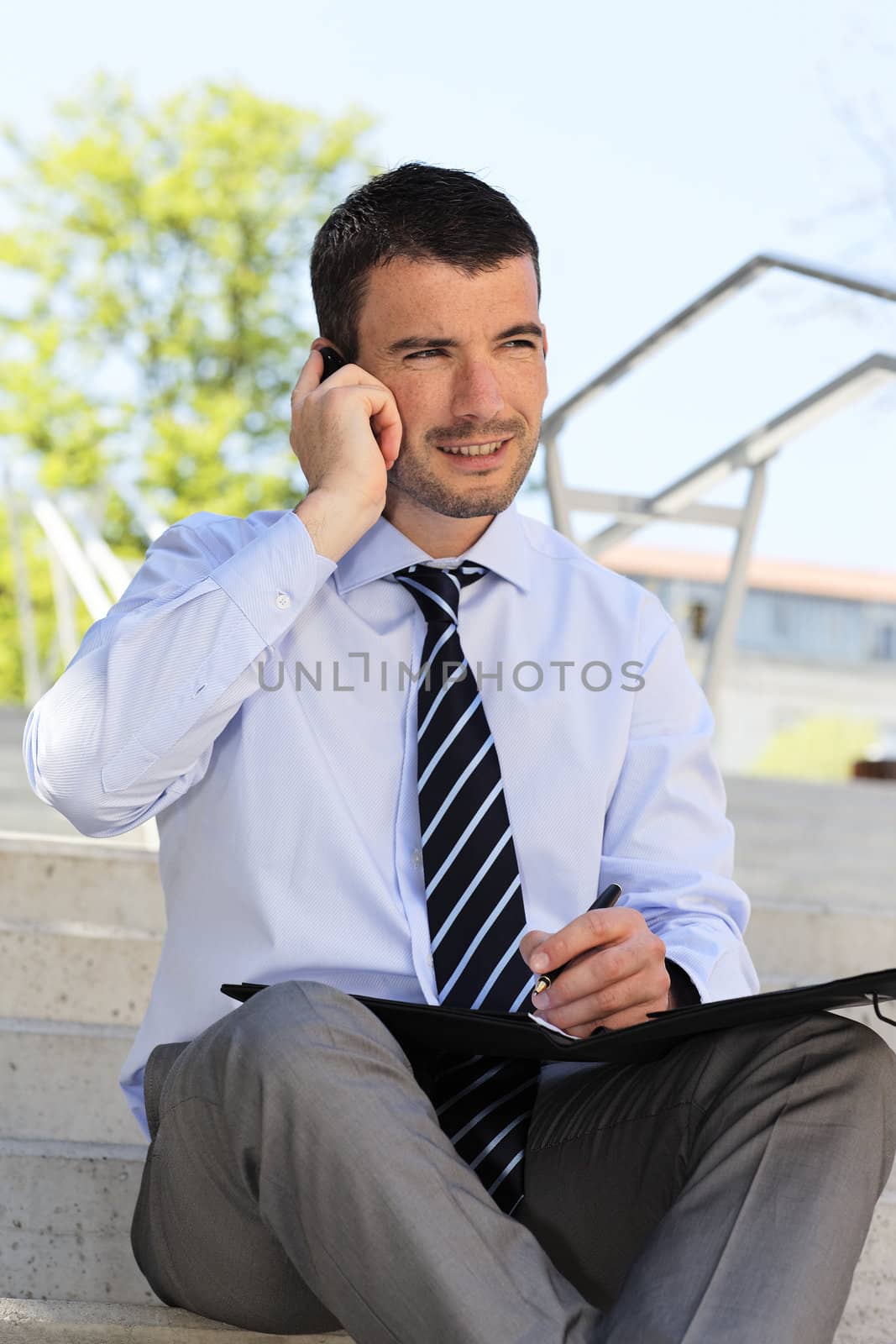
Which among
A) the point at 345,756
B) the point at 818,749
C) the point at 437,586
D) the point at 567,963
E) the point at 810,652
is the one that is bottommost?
the point at 818,749

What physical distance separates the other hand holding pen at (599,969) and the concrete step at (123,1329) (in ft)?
1.39

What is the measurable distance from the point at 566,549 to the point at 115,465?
14352 mm

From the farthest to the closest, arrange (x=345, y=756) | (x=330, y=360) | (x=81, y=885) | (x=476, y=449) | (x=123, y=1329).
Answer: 1. (x=81, y=885)
2. (x=330, y=360)
3. (x=476, y=449)
4. (x=345, y=756)
5. (x=123, y=1329)

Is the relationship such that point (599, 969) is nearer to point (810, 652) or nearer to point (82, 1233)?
point (82, 1233)

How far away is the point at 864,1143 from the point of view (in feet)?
3.86

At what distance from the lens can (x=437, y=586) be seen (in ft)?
5.75

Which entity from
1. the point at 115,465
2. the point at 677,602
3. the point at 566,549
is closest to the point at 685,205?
the point at 115,465

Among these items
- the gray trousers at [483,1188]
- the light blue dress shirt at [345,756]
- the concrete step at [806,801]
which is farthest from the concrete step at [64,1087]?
the concrete step at [806,801]

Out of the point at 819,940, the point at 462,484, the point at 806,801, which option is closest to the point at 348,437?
the point at 462,484

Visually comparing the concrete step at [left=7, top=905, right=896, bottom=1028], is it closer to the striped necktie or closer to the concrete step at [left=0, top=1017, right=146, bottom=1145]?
the concrete step at [left=0, top=1017, right=146, bottom=1145]

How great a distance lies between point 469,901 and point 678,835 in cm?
28

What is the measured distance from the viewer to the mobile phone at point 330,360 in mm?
1878

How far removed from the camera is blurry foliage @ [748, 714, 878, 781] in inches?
999

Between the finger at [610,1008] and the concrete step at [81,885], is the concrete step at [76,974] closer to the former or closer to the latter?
the concrete step at [81,885]
